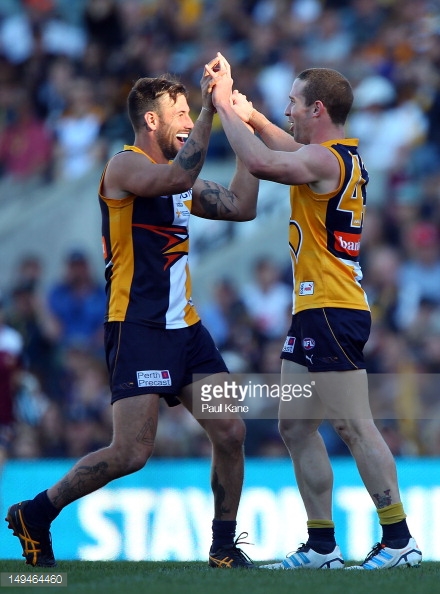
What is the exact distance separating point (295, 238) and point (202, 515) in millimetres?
3685

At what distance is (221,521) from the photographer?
5984 millimetres

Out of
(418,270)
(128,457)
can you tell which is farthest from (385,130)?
(128,457)

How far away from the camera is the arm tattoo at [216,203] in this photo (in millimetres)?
6293

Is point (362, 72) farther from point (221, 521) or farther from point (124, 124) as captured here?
point (221, 521)

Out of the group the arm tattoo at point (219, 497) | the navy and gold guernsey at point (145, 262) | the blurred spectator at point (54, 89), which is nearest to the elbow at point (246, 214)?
the navy and gold guernsey at point (145, 262)

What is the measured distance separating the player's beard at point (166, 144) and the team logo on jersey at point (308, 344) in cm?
126

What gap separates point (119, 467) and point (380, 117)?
7.45 m

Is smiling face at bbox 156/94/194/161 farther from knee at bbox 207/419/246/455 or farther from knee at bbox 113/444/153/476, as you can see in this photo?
knee at bbox 113/444/153/476

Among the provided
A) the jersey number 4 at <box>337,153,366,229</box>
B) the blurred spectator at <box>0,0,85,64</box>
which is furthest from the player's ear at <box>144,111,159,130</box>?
the blurred spectator at <box>0,0,85,64</box>

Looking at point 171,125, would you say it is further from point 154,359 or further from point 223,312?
point 223,312

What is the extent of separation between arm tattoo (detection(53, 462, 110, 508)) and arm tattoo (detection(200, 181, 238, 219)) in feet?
5.00

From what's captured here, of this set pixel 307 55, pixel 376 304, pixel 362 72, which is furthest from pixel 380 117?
pixel 376 304

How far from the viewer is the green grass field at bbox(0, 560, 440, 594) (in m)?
4.96

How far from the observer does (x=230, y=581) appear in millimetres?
5250
